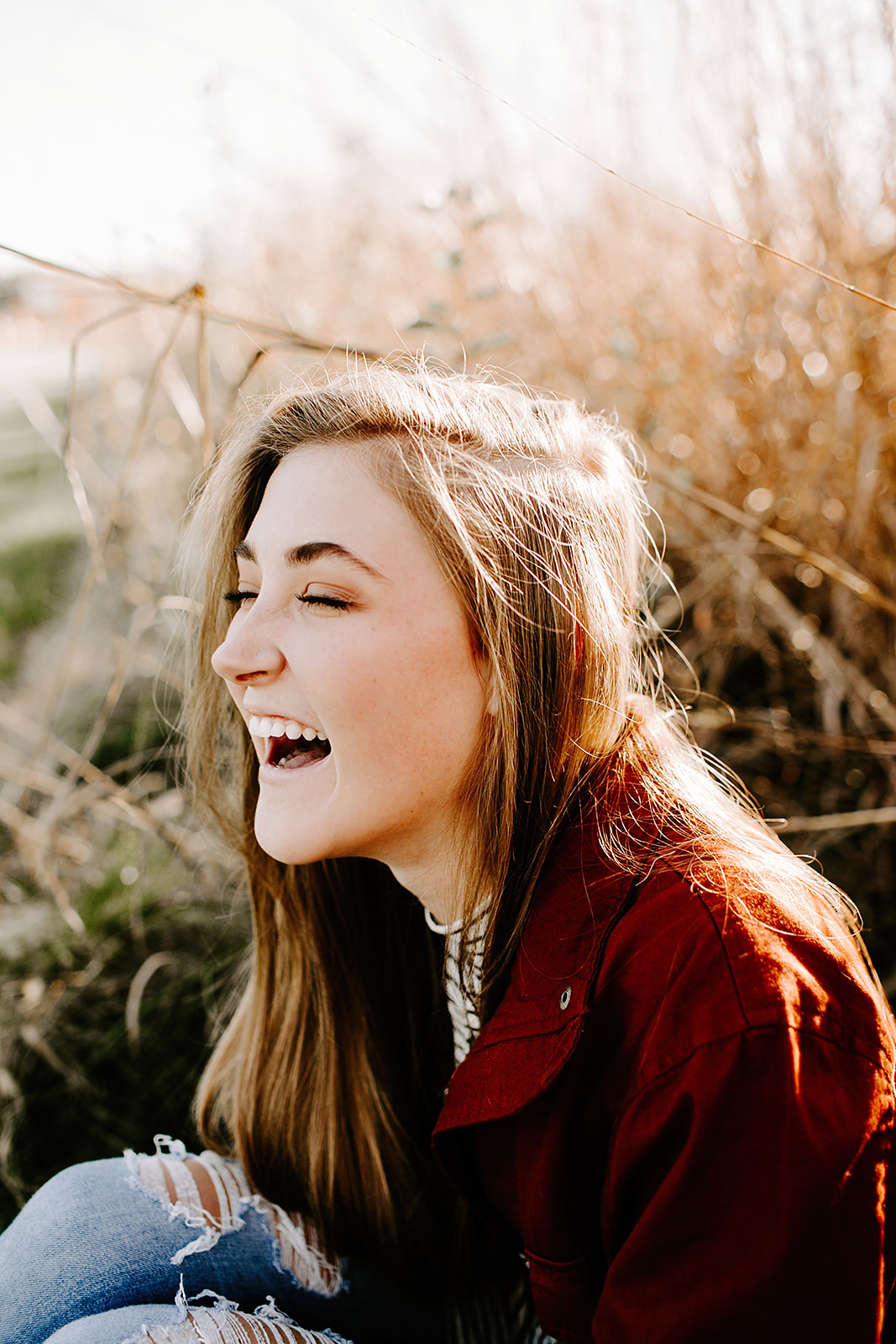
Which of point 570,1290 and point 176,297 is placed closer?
point 570,1290

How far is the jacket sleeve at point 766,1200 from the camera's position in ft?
3.01

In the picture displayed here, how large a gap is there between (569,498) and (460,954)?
2.30ft

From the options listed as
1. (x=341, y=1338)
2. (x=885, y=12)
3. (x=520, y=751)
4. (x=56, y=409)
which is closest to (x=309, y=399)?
(x=520, y=751)

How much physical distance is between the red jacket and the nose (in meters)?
0.52

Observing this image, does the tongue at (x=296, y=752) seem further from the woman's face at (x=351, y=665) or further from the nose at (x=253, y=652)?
the nose at (x=253, y=652)

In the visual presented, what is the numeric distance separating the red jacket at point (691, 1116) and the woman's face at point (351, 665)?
11.2 inches

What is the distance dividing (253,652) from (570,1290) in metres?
0.93

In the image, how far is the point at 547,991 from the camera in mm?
1173

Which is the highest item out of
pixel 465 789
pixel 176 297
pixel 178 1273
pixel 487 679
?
pixel 176 297

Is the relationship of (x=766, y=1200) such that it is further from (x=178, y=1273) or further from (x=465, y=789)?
(x=178, y=1273)

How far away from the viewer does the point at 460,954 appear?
1391mm

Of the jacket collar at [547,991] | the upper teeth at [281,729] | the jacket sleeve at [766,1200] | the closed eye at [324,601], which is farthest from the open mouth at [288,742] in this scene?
the jacket sleeve at [766,1200]

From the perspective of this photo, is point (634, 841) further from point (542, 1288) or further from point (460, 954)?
point (542, 1288)

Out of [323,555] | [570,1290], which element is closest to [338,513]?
[323,555]
